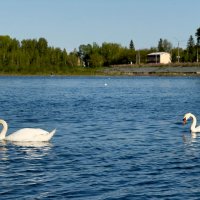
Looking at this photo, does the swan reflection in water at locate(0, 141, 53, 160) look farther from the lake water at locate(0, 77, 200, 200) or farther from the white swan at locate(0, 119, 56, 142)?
the white swan at locate(0, 119, 56, 142)

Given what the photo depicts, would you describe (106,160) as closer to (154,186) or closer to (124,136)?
(154,186)

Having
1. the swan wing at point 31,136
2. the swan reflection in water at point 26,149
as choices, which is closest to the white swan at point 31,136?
the swan wing at point 31,136

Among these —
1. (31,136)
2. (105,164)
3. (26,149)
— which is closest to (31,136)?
(31,136)

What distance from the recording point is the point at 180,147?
24.5 metres

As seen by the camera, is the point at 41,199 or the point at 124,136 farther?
the point at 124,136

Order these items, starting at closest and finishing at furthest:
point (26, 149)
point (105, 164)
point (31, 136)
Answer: point (105, 164) → point (26, 149) → point (31, 136)

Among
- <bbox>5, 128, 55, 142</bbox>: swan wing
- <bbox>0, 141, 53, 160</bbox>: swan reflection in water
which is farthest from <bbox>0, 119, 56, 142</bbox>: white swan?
<bbox>0, 141, 53, 160</bbox>: swan reflection in water

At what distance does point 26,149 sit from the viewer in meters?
23.3

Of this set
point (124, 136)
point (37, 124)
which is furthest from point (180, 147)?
point (37, 124)

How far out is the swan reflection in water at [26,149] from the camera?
21.7 metres

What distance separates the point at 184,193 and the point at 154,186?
42.2 inches

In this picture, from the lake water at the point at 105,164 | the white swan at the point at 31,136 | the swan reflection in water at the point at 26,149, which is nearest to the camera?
the lake water at the point at 105,164

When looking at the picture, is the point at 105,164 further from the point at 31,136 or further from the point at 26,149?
the point at 31,136

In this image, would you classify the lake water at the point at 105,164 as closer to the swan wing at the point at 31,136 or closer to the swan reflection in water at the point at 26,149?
the swan reflection in water at the point at 26,149
